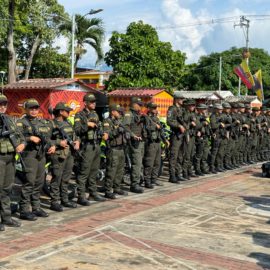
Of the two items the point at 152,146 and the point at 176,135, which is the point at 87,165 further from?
the point at 176,135

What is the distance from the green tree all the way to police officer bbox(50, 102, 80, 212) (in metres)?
15.2

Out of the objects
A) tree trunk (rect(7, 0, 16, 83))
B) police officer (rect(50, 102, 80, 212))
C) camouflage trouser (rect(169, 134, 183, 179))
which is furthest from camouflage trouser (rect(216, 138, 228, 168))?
tree trunk (rect(7, 0, 16, 83))

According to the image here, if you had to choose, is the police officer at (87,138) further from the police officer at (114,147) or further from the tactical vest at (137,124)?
the tactical vest at (137,124)

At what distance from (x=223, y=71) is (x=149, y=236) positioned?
42108 mm

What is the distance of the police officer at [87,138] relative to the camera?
757 centimetres

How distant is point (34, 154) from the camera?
21.4 ft

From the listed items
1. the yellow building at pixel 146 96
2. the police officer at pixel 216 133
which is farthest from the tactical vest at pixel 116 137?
the yellow building at pixel 146 96

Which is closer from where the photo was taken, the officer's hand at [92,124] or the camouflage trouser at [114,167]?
the officer's hand at [92,124]

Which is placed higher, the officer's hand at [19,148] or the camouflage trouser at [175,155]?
the officer's hand at [19,148]

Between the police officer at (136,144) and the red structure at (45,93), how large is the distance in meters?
6.93

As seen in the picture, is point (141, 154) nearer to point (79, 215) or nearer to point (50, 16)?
point (79, 215)

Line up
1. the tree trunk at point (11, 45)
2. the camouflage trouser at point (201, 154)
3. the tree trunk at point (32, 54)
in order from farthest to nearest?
1. the tree trunk at point (32, 54)
2. the tree trunk at point (11, 45)
3. the camouflage trouser at point (201, 154)

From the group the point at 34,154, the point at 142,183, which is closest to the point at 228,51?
the point at 142,183

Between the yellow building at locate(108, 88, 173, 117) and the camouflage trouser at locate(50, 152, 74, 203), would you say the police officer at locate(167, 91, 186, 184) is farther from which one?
the yellow building at locate(108, 88, 173, 117)
